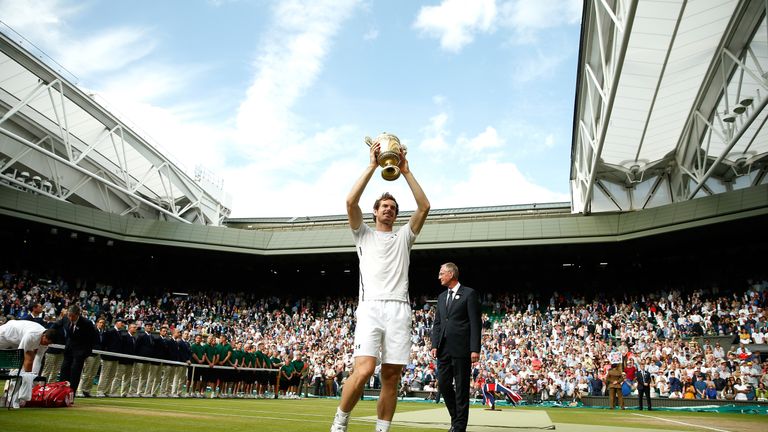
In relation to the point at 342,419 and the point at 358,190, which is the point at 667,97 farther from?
Answer: the point at 342,419

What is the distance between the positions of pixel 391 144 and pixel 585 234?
2677 cm

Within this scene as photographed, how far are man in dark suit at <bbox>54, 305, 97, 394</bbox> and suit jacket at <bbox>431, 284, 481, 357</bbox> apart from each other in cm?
655

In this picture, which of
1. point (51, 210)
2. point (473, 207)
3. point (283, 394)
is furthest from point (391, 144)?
point (473, 207)

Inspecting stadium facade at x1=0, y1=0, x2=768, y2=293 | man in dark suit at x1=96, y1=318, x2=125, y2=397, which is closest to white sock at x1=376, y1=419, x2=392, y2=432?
man in dark suit at x1=96, y1=318, x2=125, y2=397

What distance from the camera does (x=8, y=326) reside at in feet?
26.5

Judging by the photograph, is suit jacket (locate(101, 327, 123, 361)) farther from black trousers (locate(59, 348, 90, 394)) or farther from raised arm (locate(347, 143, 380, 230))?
raised arm (locate(347, 143, 380, 230))

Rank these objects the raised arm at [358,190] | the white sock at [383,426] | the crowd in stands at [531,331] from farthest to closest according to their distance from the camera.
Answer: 1. the crowd in stands at [531,331]
2. the raised arm at [358,190]
3. the white sock at [383,426]

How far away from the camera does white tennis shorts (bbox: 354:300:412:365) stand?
13.6 ft

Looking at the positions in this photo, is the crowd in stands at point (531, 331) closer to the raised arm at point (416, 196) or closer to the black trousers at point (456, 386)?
the black trousers at point (456, 386)

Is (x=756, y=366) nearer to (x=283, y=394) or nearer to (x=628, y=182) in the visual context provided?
(x=628, y=182)

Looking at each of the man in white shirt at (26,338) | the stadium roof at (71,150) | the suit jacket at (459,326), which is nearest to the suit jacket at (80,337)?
the man in white shirt at (26,338)

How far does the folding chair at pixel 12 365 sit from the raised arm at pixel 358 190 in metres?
5.90

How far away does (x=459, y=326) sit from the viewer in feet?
21.3

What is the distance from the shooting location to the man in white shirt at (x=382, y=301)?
4.12m
